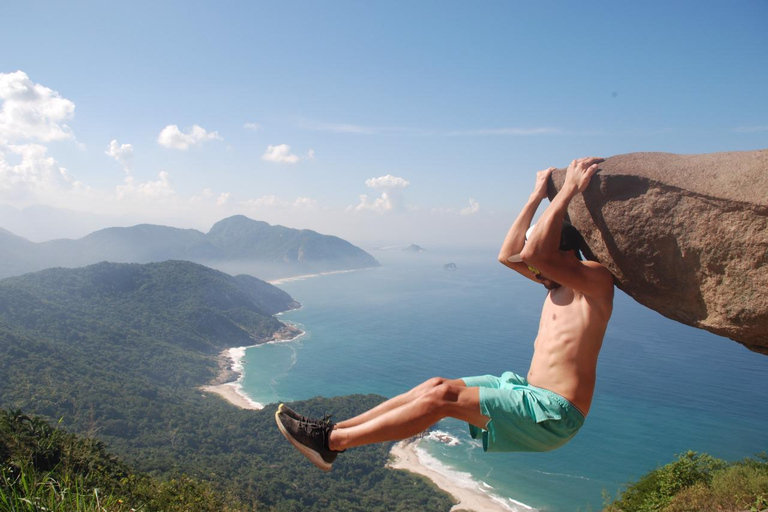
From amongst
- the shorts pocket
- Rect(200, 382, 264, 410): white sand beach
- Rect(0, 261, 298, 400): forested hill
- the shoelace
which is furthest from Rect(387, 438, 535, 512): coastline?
the shorts pocket

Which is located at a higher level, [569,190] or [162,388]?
[569,190]

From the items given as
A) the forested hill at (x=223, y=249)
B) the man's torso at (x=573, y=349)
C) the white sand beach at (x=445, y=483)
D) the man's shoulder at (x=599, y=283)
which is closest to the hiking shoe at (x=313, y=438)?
the man's torso at (x=573, y=349)

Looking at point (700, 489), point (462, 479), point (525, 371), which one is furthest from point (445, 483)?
point (700, 489)

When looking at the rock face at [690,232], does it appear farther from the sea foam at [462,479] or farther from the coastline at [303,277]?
the coastline at [303,277]

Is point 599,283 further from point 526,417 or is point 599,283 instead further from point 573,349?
point 526,417

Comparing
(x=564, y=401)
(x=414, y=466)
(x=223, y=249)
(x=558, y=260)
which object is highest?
(x=558, y=260)

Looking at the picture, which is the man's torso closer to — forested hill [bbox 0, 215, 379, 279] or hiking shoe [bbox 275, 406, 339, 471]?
hiking shoe [bbox 275, 406, 339, 471]

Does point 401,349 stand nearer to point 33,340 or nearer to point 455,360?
point 455,360
